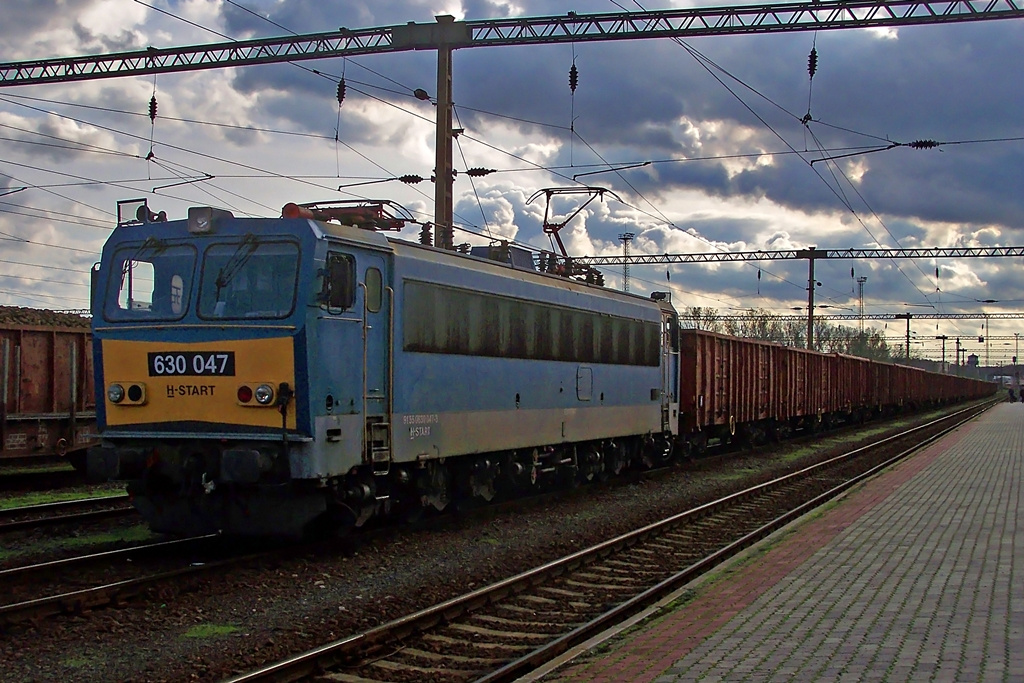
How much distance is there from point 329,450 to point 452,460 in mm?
3259

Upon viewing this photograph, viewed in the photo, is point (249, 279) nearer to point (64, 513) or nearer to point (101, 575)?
point (101, 575)

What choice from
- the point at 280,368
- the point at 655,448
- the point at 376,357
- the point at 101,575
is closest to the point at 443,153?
the point at 655,448

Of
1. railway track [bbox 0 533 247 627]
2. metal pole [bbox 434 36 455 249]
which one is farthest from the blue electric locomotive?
metal pole [bbox 434 36 455 249]

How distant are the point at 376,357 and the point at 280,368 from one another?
134 centimetres

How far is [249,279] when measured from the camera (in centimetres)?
1058

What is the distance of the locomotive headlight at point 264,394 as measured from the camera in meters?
10.2

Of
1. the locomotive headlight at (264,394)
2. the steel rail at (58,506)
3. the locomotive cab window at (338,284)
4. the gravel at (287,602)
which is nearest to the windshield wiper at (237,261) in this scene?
the locomotive cab window at (338,284)

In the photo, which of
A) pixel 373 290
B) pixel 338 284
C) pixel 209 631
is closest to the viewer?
pixel 209 631

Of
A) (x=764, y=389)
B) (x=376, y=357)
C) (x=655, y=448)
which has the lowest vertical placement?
(x=655, y=448)

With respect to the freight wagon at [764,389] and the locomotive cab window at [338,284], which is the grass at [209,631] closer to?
the locomotive cab window at [338,284]

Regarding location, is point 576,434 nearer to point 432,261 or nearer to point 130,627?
point 432,261

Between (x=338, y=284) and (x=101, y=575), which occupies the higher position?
(x=338, y=284)

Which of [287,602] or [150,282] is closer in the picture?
[287,602]

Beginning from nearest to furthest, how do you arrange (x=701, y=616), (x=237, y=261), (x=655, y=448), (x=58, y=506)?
(x=701, y=616) < (x=237, y=261) < (x=58, y=506) < (x=655, y=448)
